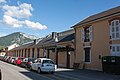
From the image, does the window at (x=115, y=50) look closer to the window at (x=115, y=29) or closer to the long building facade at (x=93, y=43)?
the long building facade at (x=93, y=43)

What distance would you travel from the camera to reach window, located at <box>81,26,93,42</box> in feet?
94.7

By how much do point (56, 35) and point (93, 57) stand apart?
19425 mm

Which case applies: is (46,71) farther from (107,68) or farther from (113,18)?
(113,18)

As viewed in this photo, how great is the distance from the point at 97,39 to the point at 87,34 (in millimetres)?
2933

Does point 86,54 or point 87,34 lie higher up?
point 87,34

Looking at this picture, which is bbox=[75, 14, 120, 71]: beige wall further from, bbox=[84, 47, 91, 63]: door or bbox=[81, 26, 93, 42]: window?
bbox=[81, 26, 93, 42]: window

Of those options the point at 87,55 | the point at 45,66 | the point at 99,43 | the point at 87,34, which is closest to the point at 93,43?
the point at 99,43

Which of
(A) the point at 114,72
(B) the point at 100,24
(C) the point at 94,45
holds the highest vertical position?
(B) the point at 100,24

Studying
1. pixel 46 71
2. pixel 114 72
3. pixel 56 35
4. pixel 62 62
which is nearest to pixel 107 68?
pixel 114 72

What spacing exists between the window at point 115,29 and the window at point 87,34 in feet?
14.1

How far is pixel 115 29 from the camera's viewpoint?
24.5 meters

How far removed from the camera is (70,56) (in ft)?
112

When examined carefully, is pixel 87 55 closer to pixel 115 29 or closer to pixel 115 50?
pixel 115 50

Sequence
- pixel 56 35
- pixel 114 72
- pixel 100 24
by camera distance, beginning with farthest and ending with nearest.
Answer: pixel 56 35
pixel 100 24
pixel 114 72
